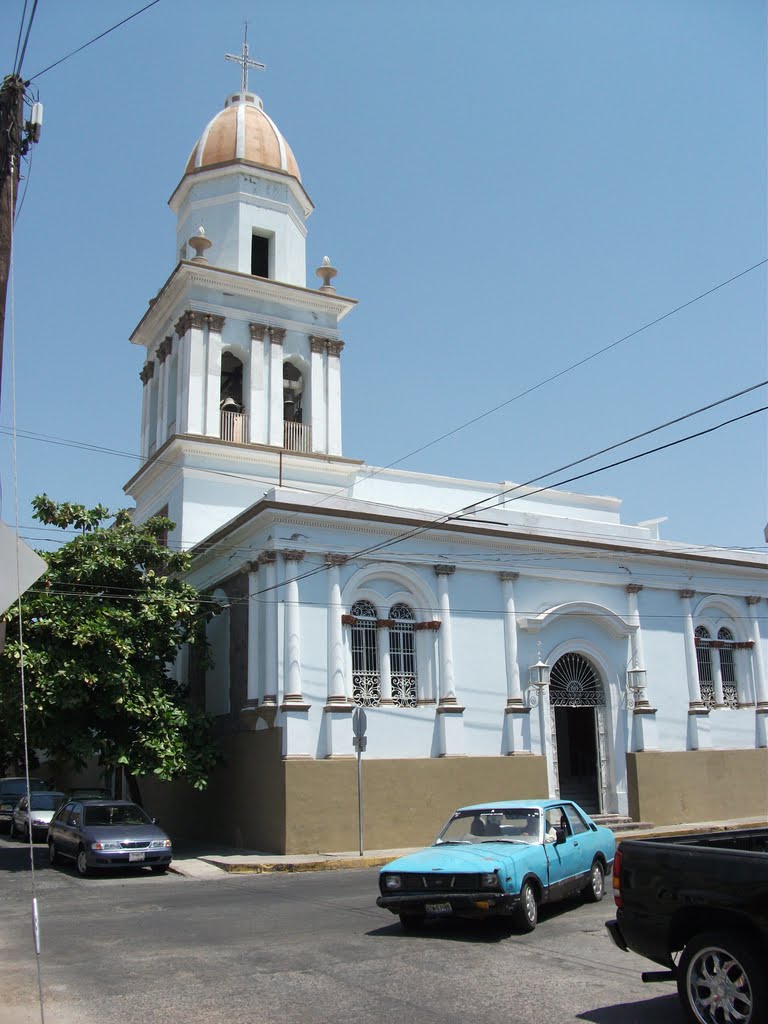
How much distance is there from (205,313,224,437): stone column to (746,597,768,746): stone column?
51.5ft

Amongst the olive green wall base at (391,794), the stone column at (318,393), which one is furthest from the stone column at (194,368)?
the olive green wall base at (391,794)

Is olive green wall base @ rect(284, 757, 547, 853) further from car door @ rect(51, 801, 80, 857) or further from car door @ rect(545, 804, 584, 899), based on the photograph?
car door @ rect(545, 804, 584, 899)

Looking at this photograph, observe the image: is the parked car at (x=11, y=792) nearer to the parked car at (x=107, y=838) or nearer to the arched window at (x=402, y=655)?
the parked car at (x=107, y=838)

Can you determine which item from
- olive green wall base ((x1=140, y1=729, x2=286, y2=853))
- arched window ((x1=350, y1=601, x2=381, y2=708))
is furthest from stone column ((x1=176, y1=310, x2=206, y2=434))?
olive green wall base ((x1=140, y1=729, x2=286, y2=853))

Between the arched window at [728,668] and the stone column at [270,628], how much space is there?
12924 millimetres

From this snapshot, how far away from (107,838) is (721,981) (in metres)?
12.9

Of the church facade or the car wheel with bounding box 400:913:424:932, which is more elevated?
the church facade

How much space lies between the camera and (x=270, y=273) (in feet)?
99.9

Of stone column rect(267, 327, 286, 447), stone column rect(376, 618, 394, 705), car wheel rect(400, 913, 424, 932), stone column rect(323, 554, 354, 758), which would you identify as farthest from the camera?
stone column rect(267, 327, 286, 447)

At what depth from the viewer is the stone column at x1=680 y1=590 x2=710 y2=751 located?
24.7 metres

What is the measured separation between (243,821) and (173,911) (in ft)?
28.1

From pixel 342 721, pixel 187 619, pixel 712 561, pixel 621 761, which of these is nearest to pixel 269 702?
pixel 342 721

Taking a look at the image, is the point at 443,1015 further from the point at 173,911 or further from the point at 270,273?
the point at 270,273

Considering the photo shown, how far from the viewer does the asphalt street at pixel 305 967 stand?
7.32m
